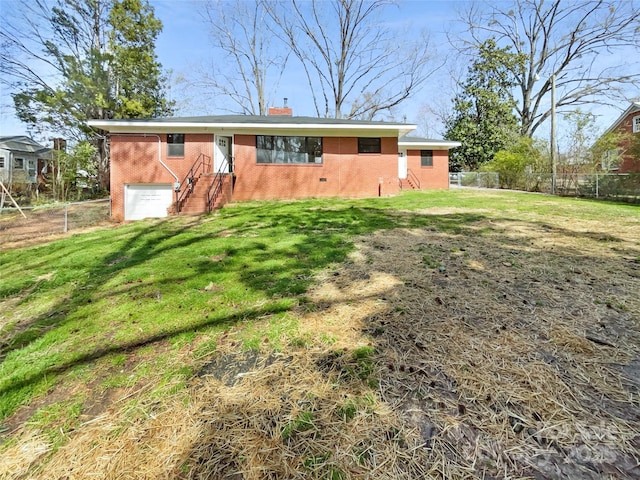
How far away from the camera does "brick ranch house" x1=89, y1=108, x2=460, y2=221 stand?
1234 centimetres

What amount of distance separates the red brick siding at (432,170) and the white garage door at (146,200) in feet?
43.6

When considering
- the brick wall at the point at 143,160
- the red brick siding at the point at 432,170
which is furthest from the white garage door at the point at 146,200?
the red brick siding at the point at 432,170

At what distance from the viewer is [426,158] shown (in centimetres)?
1909

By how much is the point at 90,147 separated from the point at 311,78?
56.5 feet

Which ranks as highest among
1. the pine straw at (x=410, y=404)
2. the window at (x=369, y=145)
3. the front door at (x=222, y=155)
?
the window at (x=369, y=145)

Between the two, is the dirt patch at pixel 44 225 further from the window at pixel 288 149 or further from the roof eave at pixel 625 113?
the roof eave at pixel 625 113

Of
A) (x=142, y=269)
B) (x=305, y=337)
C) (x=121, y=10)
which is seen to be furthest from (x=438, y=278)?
(x=121, y=10)

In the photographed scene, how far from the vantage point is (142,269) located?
4.53m

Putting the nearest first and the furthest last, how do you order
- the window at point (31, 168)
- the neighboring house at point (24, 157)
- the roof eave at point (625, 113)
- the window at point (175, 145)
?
1. the window at point (175, 145)
2. the roof eave at point (625, 113)
3. the neighboring house at point (24, 157)
4. the window at point (31, 168)

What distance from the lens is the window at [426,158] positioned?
62.6 ft

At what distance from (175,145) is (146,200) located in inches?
96.9

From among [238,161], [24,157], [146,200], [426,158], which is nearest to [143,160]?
[146,200]

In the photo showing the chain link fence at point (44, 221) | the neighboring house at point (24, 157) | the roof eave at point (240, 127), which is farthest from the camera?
the neighboring house at point (24, 157)

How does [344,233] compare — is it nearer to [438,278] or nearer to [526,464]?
[438,278]
